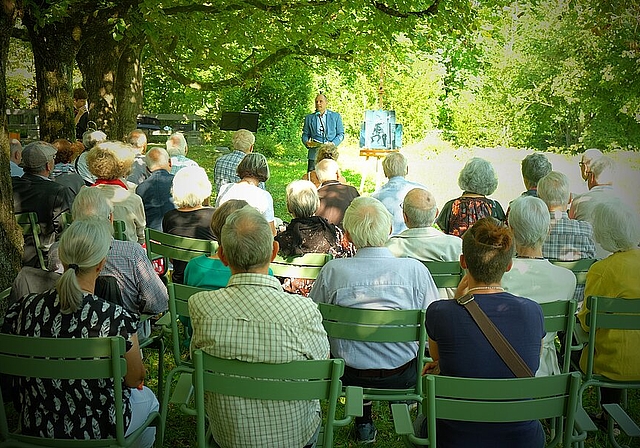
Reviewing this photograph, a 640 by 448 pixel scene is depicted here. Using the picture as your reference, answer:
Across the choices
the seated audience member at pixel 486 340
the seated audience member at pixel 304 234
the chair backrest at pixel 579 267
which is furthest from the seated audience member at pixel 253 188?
the seated audience member at pixel 486 340

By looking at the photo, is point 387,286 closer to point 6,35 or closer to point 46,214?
point 46,214

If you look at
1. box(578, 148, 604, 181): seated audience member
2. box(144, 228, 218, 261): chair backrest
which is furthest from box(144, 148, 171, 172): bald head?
box(578, 148, 604, 181): seated audience member

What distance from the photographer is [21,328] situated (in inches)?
106

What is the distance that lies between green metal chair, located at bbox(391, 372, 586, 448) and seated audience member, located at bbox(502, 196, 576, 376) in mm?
1049

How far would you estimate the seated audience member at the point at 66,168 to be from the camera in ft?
20.7

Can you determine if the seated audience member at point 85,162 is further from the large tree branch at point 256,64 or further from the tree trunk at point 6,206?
the large tree branch at point 256,64

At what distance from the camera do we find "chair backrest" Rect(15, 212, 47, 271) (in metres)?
5.25

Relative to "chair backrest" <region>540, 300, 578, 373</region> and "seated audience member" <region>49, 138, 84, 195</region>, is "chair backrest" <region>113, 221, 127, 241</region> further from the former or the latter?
"chair backrest" <region>540, 300, 578, 373</region>

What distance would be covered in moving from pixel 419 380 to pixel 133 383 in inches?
51.3

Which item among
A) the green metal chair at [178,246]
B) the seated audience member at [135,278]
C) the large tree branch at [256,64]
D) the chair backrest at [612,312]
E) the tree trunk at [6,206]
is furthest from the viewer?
the large tree branch at [256,64]

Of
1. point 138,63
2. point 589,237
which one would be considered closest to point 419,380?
point 589,237

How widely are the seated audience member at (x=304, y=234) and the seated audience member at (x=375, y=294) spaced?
1.04m

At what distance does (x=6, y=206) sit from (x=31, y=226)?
0.28m

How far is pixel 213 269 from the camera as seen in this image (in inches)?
151
